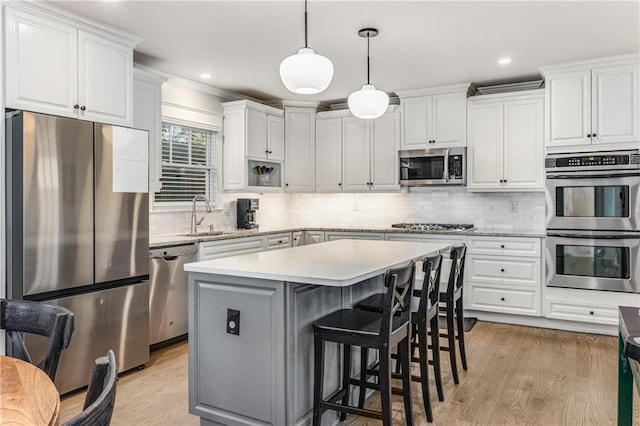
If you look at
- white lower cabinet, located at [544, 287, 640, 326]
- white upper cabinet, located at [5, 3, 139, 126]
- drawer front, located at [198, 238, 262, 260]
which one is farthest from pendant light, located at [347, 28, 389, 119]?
white lower cabinet, located at [544, 287, 640, 326]

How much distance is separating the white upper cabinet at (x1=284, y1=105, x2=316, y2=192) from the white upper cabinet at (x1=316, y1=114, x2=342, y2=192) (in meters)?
0.07

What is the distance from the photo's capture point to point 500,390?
300 centimetres

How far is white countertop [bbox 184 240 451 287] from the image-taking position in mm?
2084

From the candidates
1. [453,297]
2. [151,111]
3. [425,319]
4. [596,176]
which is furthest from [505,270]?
[151,111]

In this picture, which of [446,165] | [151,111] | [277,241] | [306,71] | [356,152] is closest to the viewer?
[306,71]

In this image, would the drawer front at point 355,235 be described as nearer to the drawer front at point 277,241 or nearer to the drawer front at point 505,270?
the drawer front at point 277,241

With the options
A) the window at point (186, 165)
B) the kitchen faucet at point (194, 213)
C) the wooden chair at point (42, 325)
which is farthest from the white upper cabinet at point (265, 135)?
the wooden chair at point (42, 325)

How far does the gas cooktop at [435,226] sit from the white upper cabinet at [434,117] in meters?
0.92

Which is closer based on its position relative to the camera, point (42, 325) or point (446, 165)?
point (42, 325)

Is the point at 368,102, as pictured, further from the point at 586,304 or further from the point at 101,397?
the point at 586,304

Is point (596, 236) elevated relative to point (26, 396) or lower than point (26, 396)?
elevated

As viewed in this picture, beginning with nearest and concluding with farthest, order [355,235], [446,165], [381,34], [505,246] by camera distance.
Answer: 1. [381,34]
2. [505,246]
3. [446,165]
4. [355,235]

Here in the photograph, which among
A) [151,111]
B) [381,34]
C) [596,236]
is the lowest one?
[596,236]

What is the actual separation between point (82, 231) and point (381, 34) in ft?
8.38
